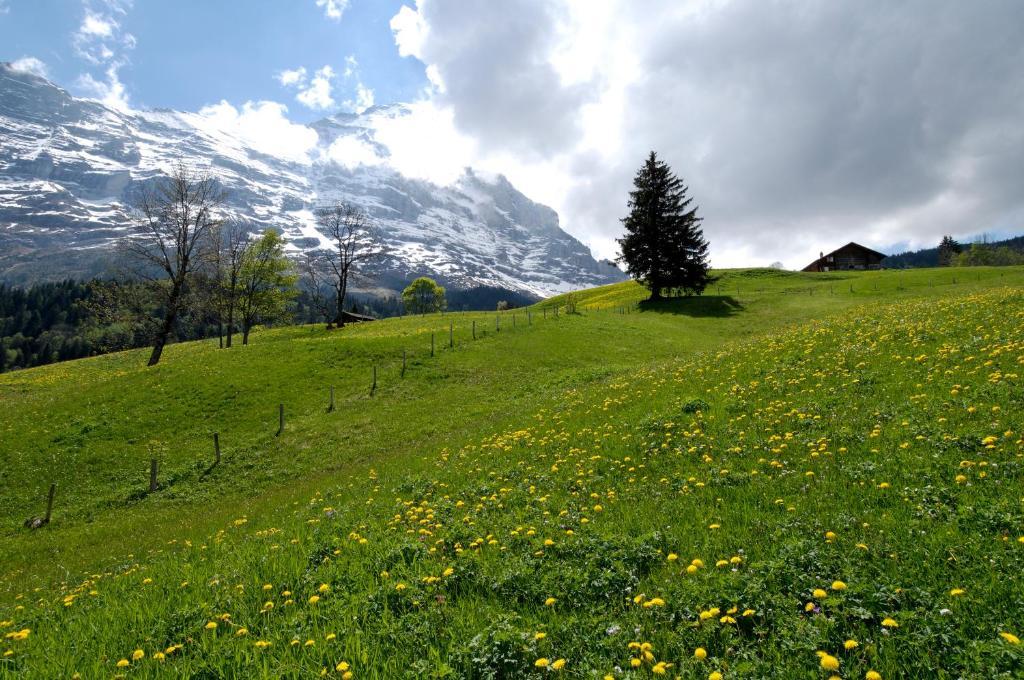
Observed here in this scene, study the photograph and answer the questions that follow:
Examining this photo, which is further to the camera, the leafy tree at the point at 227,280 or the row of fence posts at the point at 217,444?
the leafy tree at the point at 227,280

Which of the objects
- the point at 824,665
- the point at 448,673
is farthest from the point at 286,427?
the point at 824,665

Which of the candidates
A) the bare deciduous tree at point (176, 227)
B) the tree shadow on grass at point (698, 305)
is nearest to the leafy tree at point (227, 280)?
the bare deciduous tree at point (176, 227)

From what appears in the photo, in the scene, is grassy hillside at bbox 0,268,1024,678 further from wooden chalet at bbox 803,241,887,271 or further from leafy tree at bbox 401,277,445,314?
leafy tree at bbox 401,277,445,314

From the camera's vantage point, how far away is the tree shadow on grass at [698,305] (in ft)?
197

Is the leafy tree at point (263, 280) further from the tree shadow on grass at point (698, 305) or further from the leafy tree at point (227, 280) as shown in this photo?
the tree shadow on grass at point (698, 305)

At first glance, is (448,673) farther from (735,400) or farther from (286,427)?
(286,427)

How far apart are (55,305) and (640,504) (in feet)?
789

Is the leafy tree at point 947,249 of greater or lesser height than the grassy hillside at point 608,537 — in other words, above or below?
above

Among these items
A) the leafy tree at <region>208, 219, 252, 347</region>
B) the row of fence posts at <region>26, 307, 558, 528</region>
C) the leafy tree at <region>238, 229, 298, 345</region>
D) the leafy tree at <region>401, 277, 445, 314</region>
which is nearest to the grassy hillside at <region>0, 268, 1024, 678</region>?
the row of fence posts at <region>26, 307, 558, 528</region>

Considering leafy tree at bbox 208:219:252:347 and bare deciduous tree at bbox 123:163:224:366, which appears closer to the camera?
bare deciduous tree at bbox 123:163:224:366

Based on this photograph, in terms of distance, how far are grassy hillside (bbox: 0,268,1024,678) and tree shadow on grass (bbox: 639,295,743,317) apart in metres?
37.6

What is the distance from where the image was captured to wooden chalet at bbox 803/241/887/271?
11700 cm

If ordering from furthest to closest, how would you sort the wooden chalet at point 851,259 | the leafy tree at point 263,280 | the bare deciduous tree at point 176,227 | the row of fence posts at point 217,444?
the wooden chalet at point 851,259
the leafy tree at point 263,280
the bare deciduous tree at point 176,227
the row of fence posts at point 217,444

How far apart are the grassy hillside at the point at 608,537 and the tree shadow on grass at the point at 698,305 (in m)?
37.6
